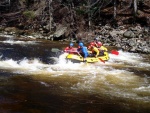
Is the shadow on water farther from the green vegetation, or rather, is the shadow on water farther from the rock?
the green vegetation

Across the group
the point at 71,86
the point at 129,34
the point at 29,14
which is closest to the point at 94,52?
the point at 71,86

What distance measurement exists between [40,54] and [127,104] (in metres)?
10.8

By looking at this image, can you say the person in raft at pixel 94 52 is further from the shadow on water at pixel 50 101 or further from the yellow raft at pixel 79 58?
the shadow on water at pixel 50 101

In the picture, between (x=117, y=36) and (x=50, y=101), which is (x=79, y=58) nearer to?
(x=50, y=101)

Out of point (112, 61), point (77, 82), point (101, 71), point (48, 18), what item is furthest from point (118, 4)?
point (77, 82)

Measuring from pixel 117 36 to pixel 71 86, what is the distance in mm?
15706

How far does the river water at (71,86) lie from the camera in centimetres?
927

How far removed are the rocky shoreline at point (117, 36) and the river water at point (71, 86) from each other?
5822 mm

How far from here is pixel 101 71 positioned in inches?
577

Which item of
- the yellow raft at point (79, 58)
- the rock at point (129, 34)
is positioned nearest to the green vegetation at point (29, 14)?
the rock at point (129, 34)

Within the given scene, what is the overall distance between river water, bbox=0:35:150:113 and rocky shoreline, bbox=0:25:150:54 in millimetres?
5822

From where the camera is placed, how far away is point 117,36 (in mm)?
26328

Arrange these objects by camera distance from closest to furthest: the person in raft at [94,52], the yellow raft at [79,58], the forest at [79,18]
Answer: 1. the yellow raft at [79,58]
2. the person in raft at [94,52]
3. the forest at [79,18]

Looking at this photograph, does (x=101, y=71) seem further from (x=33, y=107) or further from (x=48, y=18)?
(x=48, y=18)
